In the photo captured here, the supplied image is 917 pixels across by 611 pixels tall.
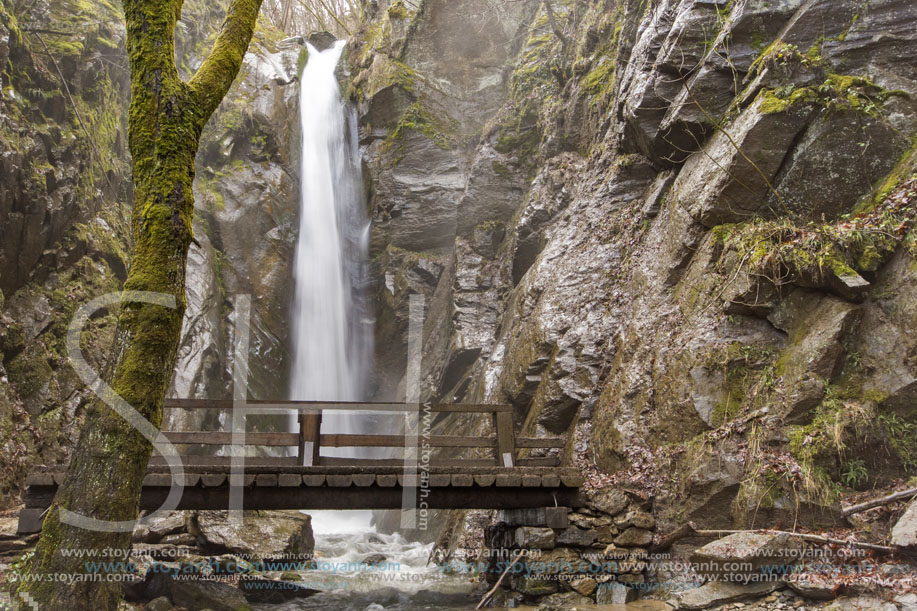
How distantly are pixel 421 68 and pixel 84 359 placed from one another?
1327 cm

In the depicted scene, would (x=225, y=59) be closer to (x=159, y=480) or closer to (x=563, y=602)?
(x=159, y=480)

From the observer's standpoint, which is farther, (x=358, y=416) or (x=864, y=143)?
(x=358, y=416)

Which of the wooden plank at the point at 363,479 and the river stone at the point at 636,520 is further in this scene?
the river stone at the point at 636,520

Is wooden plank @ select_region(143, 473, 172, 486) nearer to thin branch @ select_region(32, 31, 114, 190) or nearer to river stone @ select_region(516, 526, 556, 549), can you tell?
river stone @ select_region(516, 526, 556, 549)

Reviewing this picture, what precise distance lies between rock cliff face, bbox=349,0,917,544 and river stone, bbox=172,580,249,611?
4.68m

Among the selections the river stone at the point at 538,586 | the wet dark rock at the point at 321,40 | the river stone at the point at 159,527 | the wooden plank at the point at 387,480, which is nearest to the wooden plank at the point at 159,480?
the river stone at the point at 159,527

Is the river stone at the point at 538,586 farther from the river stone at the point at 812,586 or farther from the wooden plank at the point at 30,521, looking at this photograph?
the wooden plank at the point at 30,521

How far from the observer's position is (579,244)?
10.7 metres

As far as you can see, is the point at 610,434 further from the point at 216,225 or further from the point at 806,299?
the point at 216,225

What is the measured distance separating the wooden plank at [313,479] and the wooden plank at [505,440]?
2.20 metres

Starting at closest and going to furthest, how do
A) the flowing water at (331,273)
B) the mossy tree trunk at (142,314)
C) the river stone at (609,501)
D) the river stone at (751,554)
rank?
the mossy tree trunk at (142,314) < the river stone at (751,554) < the river stone at (609,501) < the flowing water at (331,273)

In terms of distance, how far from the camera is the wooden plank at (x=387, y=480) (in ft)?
19.5

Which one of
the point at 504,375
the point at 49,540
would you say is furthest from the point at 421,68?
the point at 49,540

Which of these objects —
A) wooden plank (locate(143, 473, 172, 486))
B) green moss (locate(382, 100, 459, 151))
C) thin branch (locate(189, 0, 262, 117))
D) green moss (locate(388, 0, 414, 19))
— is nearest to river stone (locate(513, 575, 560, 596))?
wooden plank (locate(143, 473, 172, 486))
